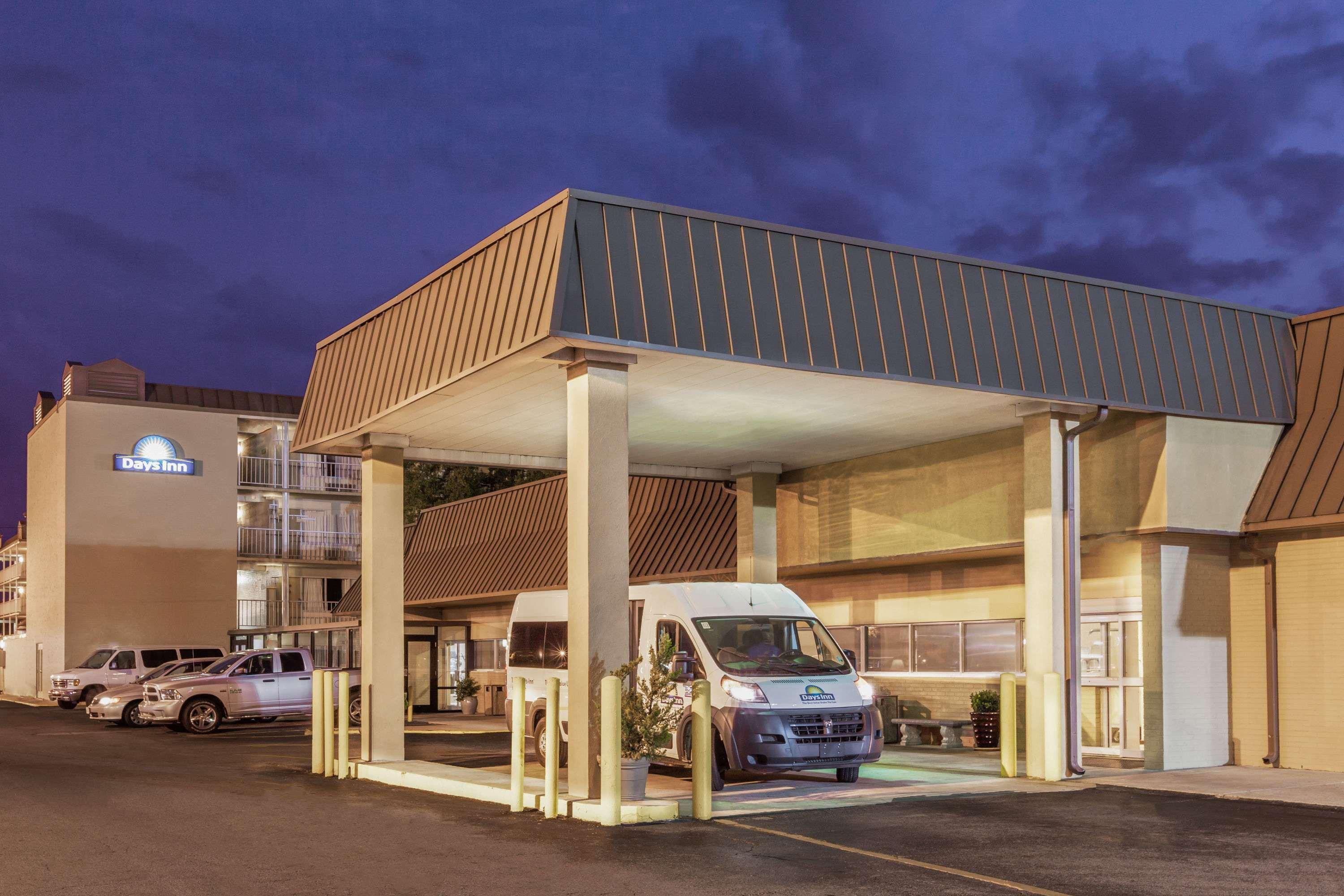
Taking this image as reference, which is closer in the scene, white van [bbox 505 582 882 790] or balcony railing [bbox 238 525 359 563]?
white van [bbox 505 582 882 790]

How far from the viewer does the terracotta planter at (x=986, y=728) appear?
2009 centimetres

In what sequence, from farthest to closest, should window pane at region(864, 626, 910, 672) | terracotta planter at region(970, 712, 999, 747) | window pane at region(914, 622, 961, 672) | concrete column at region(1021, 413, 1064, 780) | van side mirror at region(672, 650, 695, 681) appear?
window pane at region(864, 626, 910, 672), window pane at region(914, 622, 961, 672), terracotta planter at region(970, 712, 999, 747), concrete column at region(1021, 413, 1064, 780), van side mirror at region(672, 650, 695, 681)

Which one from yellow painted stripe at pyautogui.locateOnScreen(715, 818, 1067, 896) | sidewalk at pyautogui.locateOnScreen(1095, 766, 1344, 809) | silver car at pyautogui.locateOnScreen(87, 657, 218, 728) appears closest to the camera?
yellow painted stripe at pyautogui.locateOnScreen(715, 818, 1067, 896)

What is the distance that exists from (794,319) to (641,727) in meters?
4.67

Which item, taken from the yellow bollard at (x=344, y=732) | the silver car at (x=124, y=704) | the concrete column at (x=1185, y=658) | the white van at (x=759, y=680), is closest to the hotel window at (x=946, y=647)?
the concrete column at (x=1185, y=658)

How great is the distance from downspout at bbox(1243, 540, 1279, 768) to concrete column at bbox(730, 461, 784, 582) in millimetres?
7855

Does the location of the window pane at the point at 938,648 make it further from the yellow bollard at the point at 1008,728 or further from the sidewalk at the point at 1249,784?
the yellow bollard at the point at 1008,728

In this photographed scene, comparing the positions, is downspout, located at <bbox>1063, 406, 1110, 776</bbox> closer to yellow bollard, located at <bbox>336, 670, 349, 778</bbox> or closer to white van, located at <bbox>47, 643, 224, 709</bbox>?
yellow bollard, located at <bbox>336, 670, 349, 778</bbox>

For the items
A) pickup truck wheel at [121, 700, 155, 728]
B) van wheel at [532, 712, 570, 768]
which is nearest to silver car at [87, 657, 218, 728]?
pickup truck wheel at [121, 700, 155, 728]

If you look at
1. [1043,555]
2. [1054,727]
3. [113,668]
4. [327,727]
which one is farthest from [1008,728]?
[113,668]

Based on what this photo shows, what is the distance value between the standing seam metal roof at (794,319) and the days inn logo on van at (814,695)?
3.61 meters

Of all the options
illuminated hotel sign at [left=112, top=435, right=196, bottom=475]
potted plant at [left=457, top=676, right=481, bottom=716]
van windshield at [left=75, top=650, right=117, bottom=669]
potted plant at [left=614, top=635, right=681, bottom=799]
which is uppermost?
illuminated hotel sign at [left=112, top=435, right=196, bottom=475]

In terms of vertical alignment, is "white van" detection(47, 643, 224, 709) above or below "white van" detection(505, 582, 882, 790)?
below

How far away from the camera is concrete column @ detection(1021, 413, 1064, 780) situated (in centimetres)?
1677
